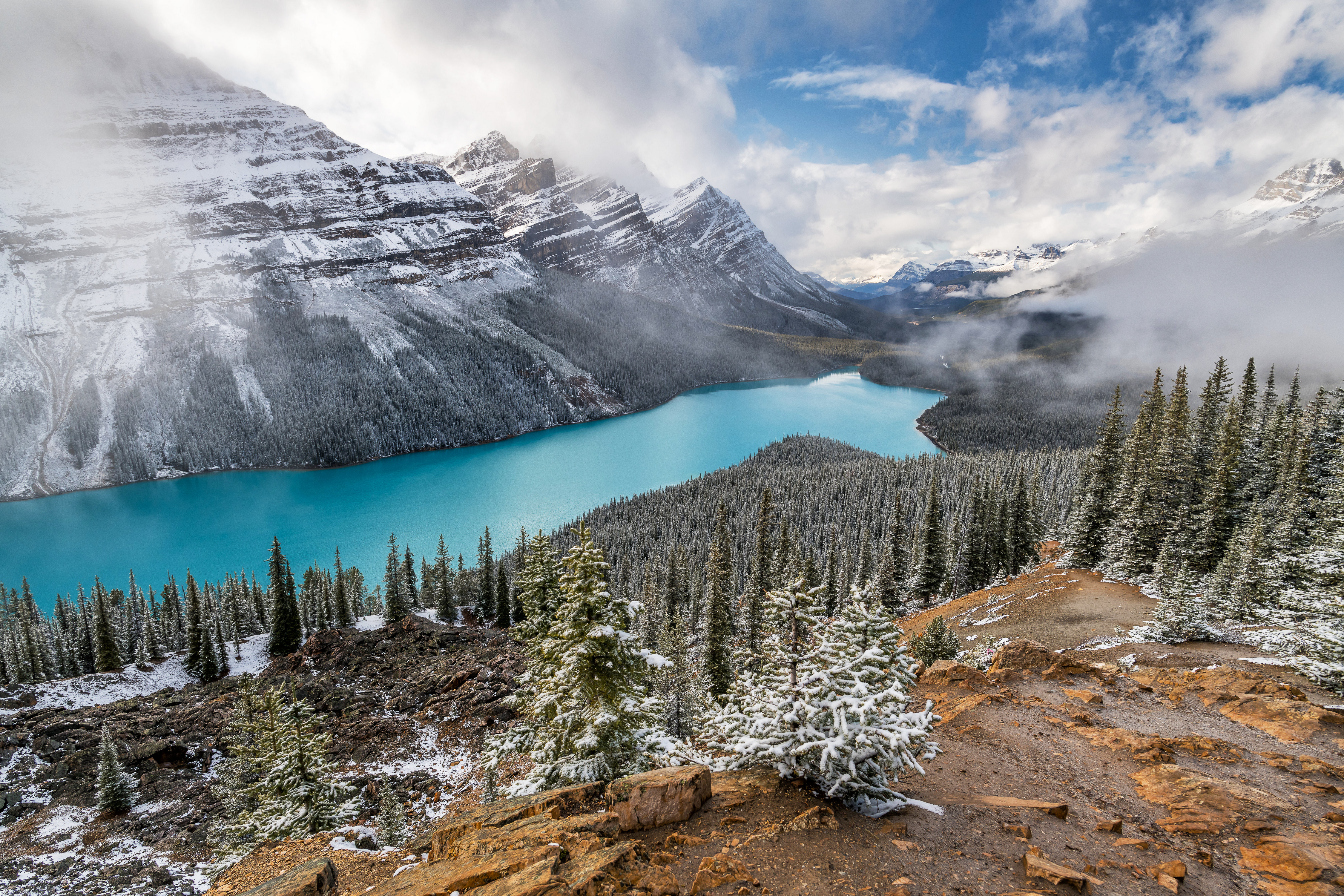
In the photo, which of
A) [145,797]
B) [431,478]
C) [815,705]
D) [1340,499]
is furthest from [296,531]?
[1340,499]

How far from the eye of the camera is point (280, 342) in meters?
170

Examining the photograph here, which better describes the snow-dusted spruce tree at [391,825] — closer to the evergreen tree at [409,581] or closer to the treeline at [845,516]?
the treeline at [845,516]

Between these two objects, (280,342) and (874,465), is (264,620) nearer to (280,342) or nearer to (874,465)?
(874,465)

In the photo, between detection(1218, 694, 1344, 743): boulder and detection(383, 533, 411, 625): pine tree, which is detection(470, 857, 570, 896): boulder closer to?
detection(1218, 694, 1344, 743): boulder

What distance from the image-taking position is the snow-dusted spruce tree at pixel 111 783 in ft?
67.4

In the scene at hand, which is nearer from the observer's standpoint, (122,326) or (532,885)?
(532,885)

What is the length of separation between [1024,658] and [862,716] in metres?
13.0

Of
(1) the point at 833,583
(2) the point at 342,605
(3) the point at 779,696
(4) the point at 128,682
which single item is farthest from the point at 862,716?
(2) the point at 342,605

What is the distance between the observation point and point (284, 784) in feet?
47.5

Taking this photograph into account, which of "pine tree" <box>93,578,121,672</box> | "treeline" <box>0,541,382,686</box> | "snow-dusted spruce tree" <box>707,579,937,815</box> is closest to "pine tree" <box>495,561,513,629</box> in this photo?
"treeline" <box>0,541,382,686</box>

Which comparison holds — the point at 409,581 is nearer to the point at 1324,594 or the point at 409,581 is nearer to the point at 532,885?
the point at 532,885

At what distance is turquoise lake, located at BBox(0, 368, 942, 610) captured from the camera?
84875 mm

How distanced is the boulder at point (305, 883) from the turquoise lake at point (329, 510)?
78.4 meters

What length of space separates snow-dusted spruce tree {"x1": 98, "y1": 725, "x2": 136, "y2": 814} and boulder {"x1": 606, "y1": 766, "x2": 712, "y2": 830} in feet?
80.0
